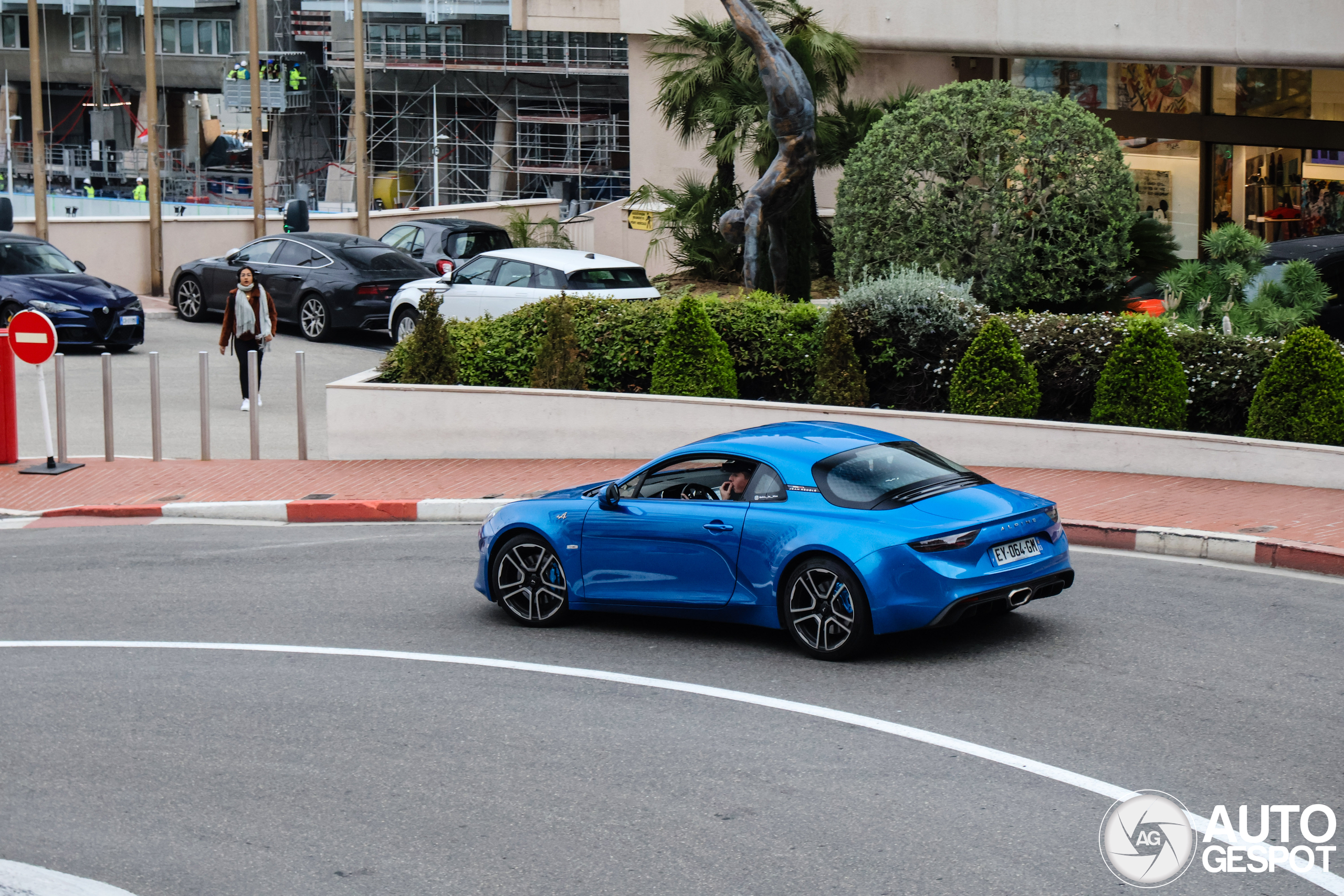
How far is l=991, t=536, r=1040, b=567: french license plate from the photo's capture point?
8500 mm

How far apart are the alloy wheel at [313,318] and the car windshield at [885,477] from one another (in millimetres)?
17340

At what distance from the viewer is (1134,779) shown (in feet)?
21.8

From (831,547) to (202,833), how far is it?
3.64 metres

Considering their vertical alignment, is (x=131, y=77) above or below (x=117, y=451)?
above

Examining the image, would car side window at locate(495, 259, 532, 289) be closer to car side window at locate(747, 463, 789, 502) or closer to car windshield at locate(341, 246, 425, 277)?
car windshield at locate(341, 246, 425, 277)

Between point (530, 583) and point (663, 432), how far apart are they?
232 inches

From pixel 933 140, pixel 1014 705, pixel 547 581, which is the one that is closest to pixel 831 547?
pixel 1014 705

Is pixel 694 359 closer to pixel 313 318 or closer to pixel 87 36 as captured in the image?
pixel 313 318

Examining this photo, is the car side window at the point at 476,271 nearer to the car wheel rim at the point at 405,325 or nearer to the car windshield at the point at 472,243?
the car wheel rim at the point at 405,325

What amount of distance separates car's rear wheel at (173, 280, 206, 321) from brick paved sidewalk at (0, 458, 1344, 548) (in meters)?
11.4

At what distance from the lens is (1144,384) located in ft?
46.4

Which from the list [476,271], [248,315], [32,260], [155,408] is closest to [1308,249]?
[476,271]

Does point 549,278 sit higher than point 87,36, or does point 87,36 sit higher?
point 87,36

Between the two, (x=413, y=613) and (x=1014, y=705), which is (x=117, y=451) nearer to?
(x=413, y=613)
